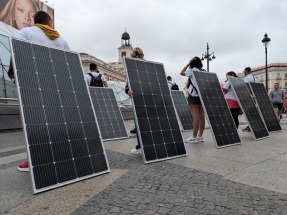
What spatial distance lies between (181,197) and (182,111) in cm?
823

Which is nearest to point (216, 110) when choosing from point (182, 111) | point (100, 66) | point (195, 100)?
point (195, 100)

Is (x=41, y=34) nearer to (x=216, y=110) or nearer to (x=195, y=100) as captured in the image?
(x=195, y=100)

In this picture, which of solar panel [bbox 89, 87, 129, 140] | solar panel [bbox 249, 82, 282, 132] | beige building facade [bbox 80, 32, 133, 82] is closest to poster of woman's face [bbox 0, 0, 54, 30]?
beige building facade [bbox 80, 32, 133, 82]

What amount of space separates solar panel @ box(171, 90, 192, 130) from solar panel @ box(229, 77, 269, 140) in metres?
2.76

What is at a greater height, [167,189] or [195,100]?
[195,100]

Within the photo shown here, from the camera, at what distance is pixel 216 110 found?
23.7 ft

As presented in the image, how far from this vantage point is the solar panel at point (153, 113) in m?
5.34

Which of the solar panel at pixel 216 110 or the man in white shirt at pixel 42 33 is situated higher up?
the man in white shirt at pixel 42 33

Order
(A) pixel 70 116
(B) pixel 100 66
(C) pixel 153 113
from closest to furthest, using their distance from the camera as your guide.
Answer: (A) pixel 70 116, (C) pixel 153 113, (B) pixel 100 66

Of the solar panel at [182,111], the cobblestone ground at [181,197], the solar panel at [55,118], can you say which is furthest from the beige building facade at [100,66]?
the cobblestone ground at [181,197]

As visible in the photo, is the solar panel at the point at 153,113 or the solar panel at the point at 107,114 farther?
the solar panel at the point at 107,114

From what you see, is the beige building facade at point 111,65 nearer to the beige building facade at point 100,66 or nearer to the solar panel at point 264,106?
the beige building facade at point 100,66

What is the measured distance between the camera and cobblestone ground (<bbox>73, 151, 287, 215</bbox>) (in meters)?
3.06

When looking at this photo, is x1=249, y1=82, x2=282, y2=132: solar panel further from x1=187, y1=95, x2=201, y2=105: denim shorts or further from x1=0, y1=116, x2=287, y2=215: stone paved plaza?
x1=0, y1=116, x2=287, y2=215: stone paved plaza
